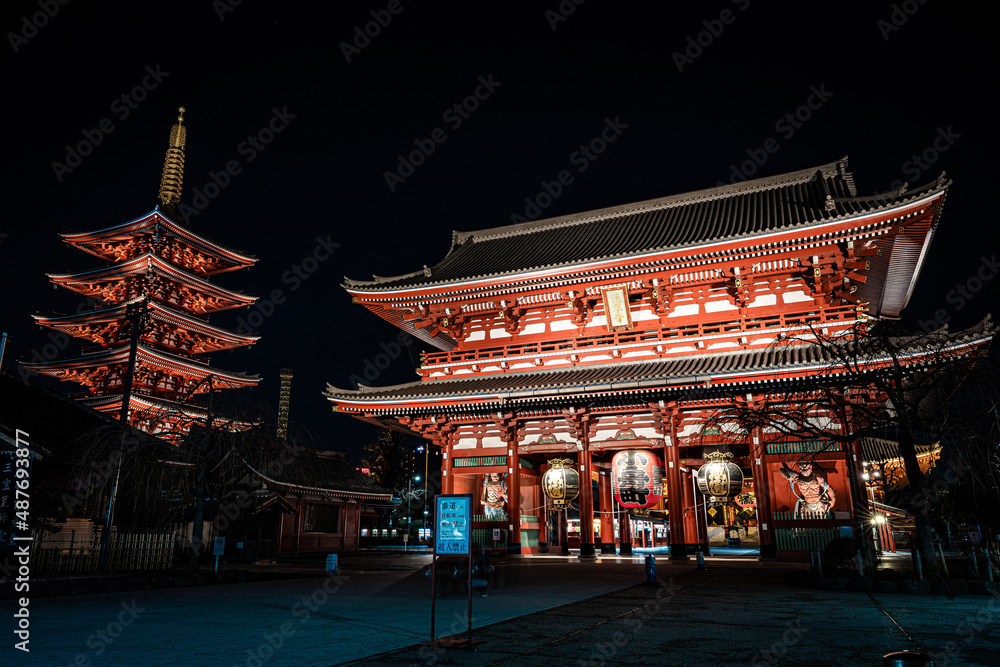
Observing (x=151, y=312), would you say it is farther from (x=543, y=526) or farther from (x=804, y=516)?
(x=804, y=516)

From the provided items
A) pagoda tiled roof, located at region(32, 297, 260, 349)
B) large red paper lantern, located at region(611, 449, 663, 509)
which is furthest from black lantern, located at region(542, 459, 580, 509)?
pagoda tiled roof, located at region(32, 297, 260, 349)

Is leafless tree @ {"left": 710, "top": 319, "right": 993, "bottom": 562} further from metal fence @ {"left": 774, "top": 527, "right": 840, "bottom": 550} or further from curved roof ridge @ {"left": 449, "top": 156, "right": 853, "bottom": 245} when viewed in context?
curved roof ridge @ {"left": 449, "top": 156, "right": 853, "bottom": 245}

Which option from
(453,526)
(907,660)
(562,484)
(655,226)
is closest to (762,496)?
(562,484)

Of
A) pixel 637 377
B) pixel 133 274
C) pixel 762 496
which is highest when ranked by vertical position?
pixel 133 274

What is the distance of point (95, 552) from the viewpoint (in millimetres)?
15914

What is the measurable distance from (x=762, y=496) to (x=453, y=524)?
15.4 m

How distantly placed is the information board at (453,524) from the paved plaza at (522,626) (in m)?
1.02

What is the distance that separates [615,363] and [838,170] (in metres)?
12.8

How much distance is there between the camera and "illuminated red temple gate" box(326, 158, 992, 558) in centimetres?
1900

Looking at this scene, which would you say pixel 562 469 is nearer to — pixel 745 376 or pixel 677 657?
pixel 745 376

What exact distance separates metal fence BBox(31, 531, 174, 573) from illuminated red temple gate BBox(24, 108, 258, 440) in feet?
71.5

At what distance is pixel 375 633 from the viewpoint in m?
7.22

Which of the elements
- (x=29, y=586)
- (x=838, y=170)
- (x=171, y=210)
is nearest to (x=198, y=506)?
(x=29, y=586)

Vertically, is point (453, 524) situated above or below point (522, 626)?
above
